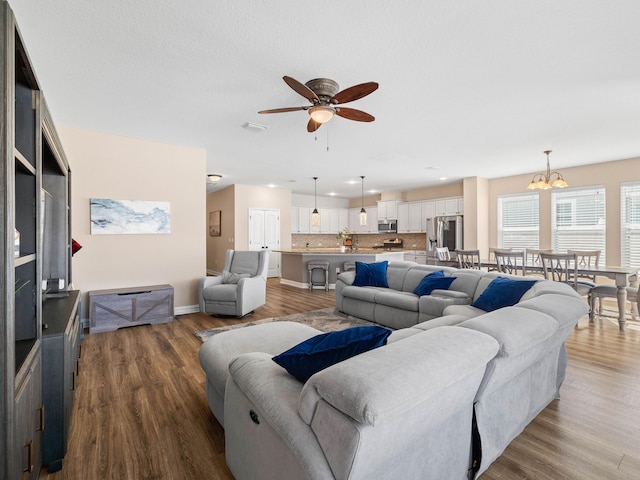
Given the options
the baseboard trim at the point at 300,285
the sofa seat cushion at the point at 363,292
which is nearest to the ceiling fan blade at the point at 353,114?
the sofa seat cushion at the point at 363,292

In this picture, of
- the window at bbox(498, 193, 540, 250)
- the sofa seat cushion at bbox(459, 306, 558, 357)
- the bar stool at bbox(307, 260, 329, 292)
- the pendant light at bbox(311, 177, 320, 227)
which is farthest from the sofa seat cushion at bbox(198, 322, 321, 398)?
the window at bbox(498, 193, 540, 250)

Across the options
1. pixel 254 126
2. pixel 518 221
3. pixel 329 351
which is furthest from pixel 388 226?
pixel 329 351

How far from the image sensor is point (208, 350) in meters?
2.25

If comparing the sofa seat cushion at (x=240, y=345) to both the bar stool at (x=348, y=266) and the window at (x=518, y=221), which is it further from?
the window at (x=518, y=221)

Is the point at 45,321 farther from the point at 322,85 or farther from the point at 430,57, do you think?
the point at 430,57

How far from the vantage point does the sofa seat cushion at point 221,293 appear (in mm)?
4797

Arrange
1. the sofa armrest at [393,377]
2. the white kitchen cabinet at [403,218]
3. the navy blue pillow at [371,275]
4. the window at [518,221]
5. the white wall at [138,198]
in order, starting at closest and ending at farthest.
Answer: the sofa armrest at [393,377]
the white wall at [138,198]
the navy blue pillow at [371,275]
the window at [518,221]
the white kitchen cabinet at [403,218]

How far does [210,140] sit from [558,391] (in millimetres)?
4914

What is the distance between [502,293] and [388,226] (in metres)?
6.93

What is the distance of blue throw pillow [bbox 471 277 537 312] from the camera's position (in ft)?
9.96

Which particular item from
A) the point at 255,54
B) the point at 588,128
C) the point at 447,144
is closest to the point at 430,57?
the point at 255,54

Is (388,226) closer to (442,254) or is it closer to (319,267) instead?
(319,267)

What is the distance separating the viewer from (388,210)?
10000mm

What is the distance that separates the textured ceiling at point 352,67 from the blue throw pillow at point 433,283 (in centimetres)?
194
